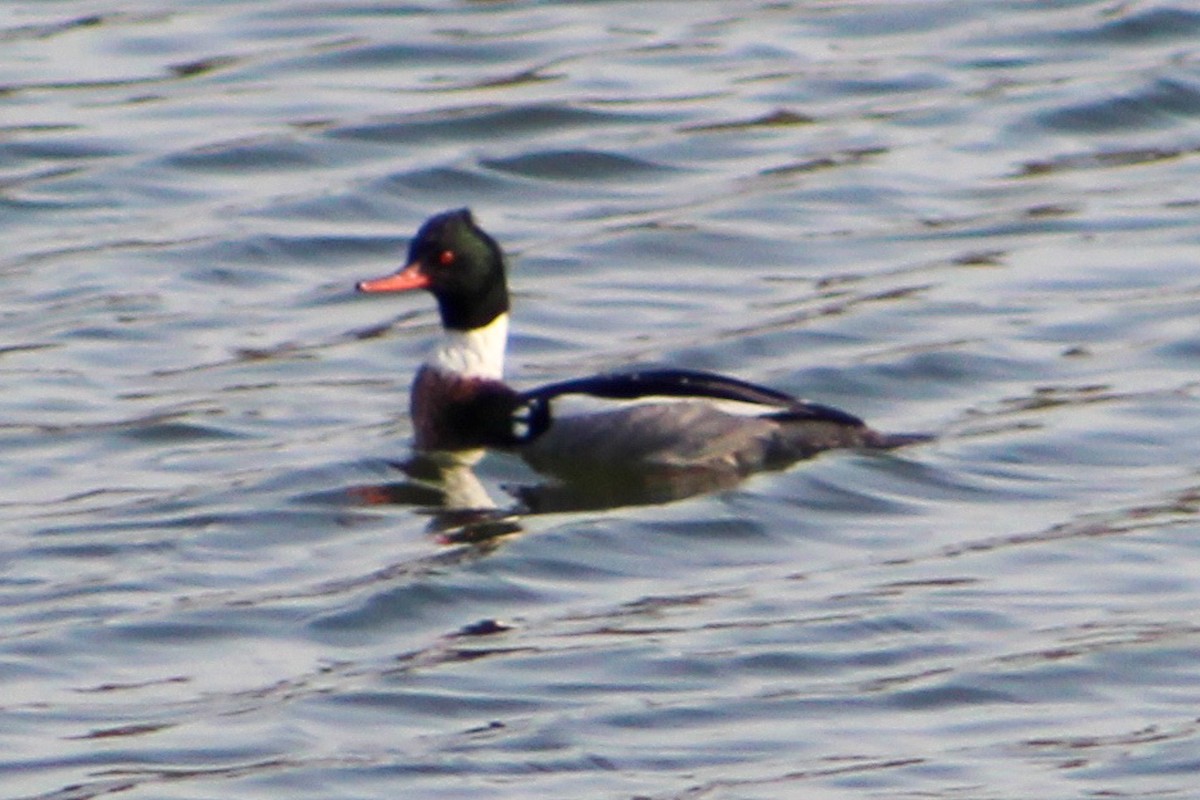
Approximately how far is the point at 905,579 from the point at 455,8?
10582mm

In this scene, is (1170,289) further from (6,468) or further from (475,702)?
(475,702)

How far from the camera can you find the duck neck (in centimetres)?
1262

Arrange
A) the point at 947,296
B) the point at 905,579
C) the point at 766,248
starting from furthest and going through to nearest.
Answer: the point at 766,248 → the point at 947,296 → the point at 905,579

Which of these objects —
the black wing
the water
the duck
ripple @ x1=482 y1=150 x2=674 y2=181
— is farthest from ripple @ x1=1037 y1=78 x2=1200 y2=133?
the black wing

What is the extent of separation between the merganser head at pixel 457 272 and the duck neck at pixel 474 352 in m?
0.04

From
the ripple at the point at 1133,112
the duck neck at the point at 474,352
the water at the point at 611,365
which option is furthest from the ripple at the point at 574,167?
the duck neck at the point at 474,352

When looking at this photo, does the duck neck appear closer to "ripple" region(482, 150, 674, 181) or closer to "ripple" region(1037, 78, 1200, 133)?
"ripple" region(482, 150, 674, 181)

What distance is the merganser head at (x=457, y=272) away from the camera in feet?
41.5

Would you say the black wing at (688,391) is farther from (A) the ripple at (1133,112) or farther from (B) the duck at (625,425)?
(A) the ripple at (1133,112)

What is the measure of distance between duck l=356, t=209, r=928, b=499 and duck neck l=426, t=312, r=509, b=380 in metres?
0.01

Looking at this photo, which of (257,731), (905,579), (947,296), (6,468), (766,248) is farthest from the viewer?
(766,248)

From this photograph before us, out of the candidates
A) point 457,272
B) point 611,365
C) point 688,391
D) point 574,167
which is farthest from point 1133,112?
point 688,391

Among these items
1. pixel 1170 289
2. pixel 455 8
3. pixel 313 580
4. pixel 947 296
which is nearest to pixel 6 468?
pixel 313 580

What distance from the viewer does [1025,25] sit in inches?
780
